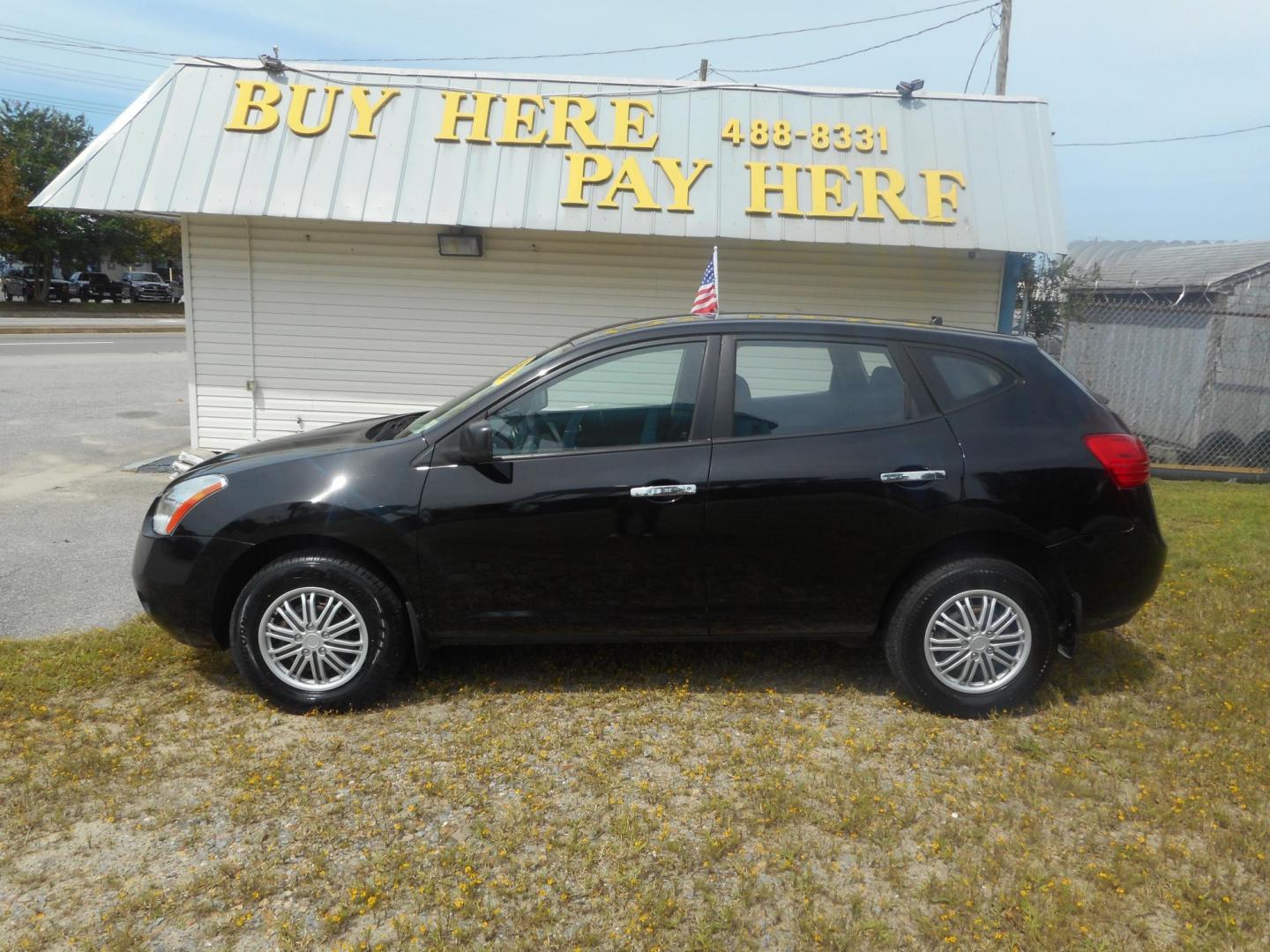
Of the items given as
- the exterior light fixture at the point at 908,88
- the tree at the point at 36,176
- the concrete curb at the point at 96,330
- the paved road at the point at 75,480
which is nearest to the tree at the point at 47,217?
the tree at the point at 36,176

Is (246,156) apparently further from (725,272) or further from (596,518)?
(596,518)

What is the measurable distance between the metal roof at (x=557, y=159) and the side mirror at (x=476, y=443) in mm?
5360

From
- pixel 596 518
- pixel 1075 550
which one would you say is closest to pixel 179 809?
pixel 596 518

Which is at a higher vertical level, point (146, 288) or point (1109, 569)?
point (146, 288)

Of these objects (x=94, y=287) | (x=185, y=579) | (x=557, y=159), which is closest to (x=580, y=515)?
(x=185, y=579)

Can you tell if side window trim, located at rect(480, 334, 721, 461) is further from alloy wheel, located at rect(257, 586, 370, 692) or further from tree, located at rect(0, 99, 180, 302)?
tree, located at rect(0, 99, 180, 302)

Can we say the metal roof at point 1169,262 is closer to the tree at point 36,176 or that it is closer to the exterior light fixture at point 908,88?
the exterior light fixture at point 908,88

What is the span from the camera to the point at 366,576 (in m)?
4.43

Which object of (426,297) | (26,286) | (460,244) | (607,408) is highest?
(460,244)

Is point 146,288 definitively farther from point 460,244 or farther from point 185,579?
point 185,579

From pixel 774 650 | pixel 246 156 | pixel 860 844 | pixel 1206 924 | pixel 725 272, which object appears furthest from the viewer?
pixel 725 272

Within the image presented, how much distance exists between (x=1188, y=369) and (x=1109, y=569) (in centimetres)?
842

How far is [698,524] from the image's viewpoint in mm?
4398

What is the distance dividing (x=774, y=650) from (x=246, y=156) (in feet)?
23.0
